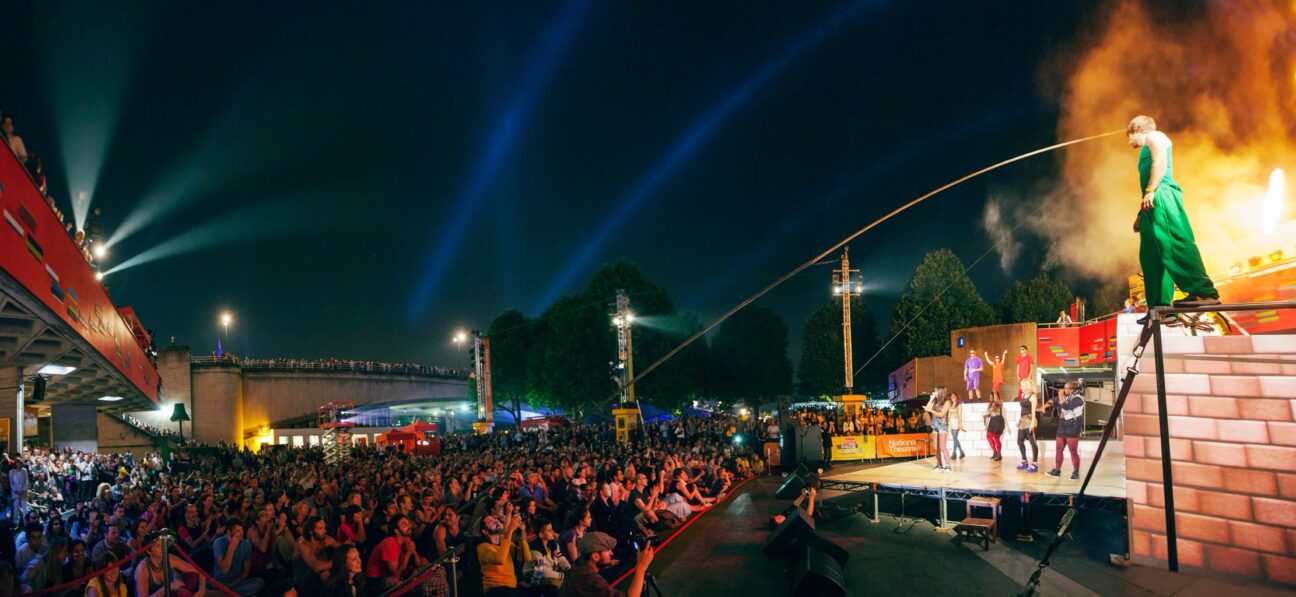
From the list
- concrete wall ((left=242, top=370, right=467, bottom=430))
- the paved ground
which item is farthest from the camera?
concrete wall ((left=242, top=370, right=467, bottom=430))

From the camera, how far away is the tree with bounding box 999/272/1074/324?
164 feet

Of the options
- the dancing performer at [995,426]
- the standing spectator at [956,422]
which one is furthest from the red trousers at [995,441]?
the standing spectator at [956,422]

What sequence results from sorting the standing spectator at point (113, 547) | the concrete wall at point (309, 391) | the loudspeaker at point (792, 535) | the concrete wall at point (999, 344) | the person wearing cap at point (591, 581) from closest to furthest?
the person wearing cap at point (591, 581)
the standing spectator at point (113, 547)
the loudspeaker at point (792, 535)
the concrete wall at point (999, 344)
the concrete wall at point (309, 391)

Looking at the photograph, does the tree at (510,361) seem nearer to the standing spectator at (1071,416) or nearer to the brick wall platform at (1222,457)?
the standing spectator at (1071,416)

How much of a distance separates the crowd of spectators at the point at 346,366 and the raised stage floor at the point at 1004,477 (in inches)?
1742

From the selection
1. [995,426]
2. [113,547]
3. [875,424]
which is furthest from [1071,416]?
[875,424]

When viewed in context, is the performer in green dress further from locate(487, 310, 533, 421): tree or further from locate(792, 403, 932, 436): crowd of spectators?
locate(487, 310, 533, 421): tree

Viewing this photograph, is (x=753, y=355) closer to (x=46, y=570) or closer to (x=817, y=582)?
(x=817, y=582)

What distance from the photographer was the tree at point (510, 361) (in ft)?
176

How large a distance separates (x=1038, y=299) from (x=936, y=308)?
7520mm

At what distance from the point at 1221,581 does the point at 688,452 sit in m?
14.3

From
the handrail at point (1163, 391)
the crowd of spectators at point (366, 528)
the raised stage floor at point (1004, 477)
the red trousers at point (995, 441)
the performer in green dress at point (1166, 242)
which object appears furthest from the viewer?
the red trousers at point (995, 441)

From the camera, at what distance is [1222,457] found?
5617 mm

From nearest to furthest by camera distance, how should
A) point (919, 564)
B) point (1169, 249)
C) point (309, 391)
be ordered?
1. point (1169, 249)
2. point (919, 564)
3. point (309, 391)
